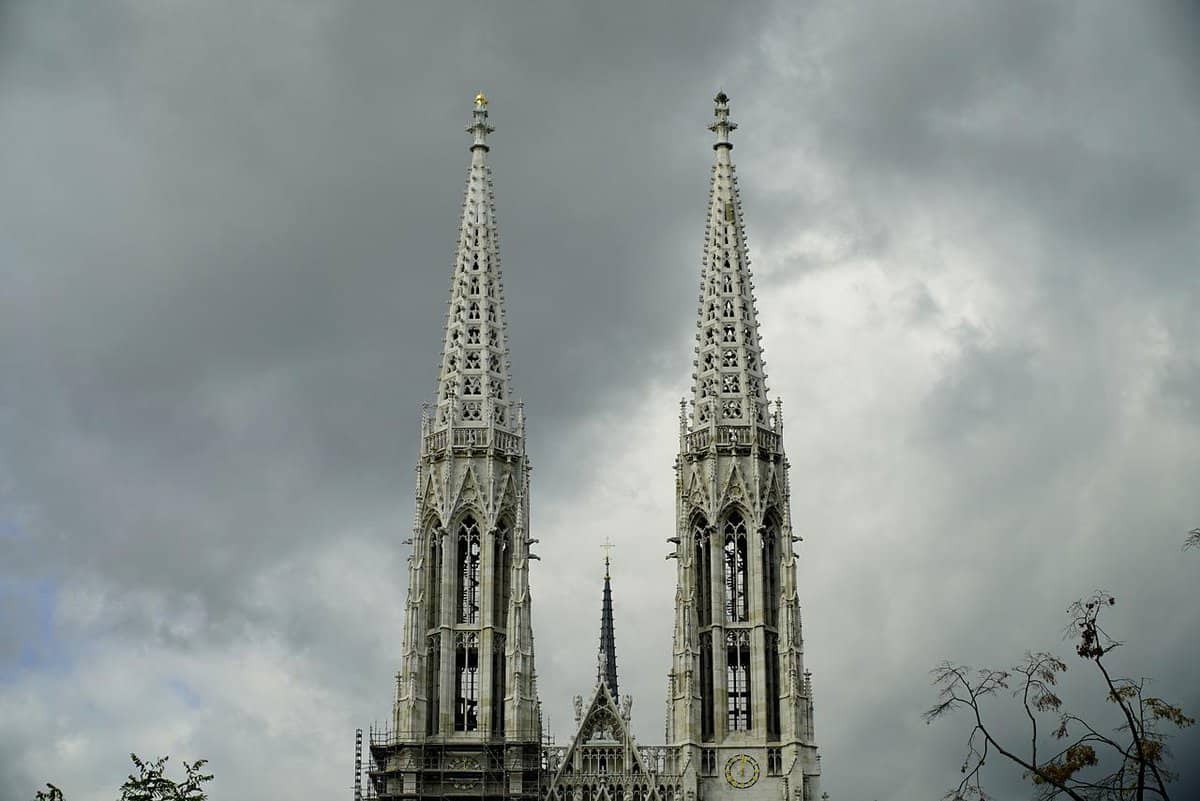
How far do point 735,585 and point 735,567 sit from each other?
2.72 ft

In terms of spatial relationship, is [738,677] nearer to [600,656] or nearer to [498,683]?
[600,656]

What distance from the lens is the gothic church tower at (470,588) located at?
90938mm

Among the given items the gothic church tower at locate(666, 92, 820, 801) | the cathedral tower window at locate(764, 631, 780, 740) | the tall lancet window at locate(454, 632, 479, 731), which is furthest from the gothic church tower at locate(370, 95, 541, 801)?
the cathedral tower window at locate(764, 631, 780, 740)

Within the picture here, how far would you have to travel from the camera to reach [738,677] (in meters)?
93.4

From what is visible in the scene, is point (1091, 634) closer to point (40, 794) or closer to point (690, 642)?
point (40, 794)

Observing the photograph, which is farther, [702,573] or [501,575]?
[501,575]

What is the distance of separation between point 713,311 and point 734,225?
480 cm

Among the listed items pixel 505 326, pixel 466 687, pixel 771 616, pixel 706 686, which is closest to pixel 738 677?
pixel 706 686

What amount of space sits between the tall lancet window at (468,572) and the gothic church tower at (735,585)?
9.10m

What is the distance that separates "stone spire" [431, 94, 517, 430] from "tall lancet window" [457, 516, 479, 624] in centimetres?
508

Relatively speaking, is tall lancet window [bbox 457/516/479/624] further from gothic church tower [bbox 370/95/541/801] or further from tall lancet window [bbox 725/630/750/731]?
tall lancet window [bbox 725/630/750/731]

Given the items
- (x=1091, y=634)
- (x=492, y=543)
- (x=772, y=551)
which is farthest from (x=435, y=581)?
(x=1091, y=634)

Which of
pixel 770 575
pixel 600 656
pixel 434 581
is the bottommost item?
pixel 600 656

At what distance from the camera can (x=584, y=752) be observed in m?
93.1
